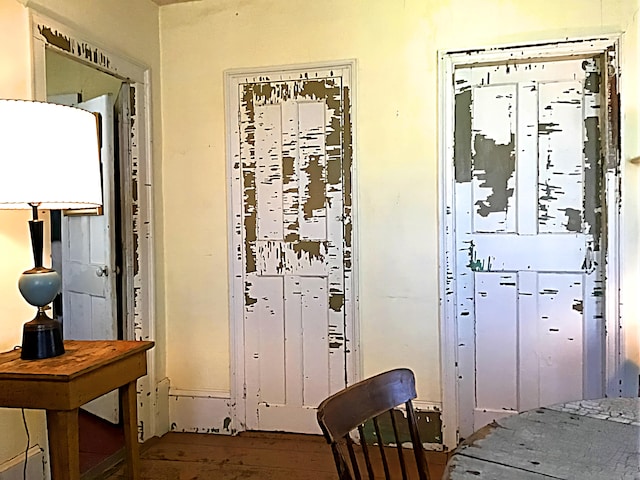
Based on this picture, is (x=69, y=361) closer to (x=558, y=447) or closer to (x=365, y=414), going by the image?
(x=365, y=414)

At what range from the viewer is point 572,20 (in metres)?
2.85

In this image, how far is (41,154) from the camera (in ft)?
5.96

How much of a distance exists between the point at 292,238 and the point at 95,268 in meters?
1.14

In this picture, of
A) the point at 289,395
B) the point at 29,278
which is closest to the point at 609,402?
the point at 29,278

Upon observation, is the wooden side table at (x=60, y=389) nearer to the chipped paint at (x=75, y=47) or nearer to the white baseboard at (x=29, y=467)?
the white baseboard at (x=29, y=467)

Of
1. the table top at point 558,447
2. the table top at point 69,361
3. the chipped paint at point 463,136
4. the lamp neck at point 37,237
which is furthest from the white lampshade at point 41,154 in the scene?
the chipped paint at point 463,136

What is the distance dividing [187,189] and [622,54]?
2.35 meters


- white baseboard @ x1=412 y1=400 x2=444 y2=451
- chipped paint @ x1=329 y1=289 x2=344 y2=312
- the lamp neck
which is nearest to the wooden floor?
white baseboard @ x1=412 y1=400 x2=444 y2=451

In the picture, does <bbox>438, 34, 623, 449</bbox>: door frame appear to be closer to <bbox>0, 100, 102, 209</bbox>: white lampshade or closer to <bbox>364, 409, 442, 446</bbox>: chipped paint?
<bbox>364, 409, 442, 446</bbox>: chipped paint

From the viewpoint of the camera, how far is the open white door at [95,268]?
3.22 meters

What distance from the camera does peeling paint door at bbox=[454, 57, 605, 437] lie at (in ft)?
9.64

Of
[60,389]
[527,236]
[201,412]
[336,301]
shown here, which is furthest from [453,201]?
[60,389]

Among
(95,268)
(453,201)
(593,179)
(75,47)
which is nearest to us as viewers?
(75,47)

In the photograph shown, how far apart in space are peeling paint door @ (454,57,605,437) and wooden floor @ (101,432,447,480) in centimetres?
61
